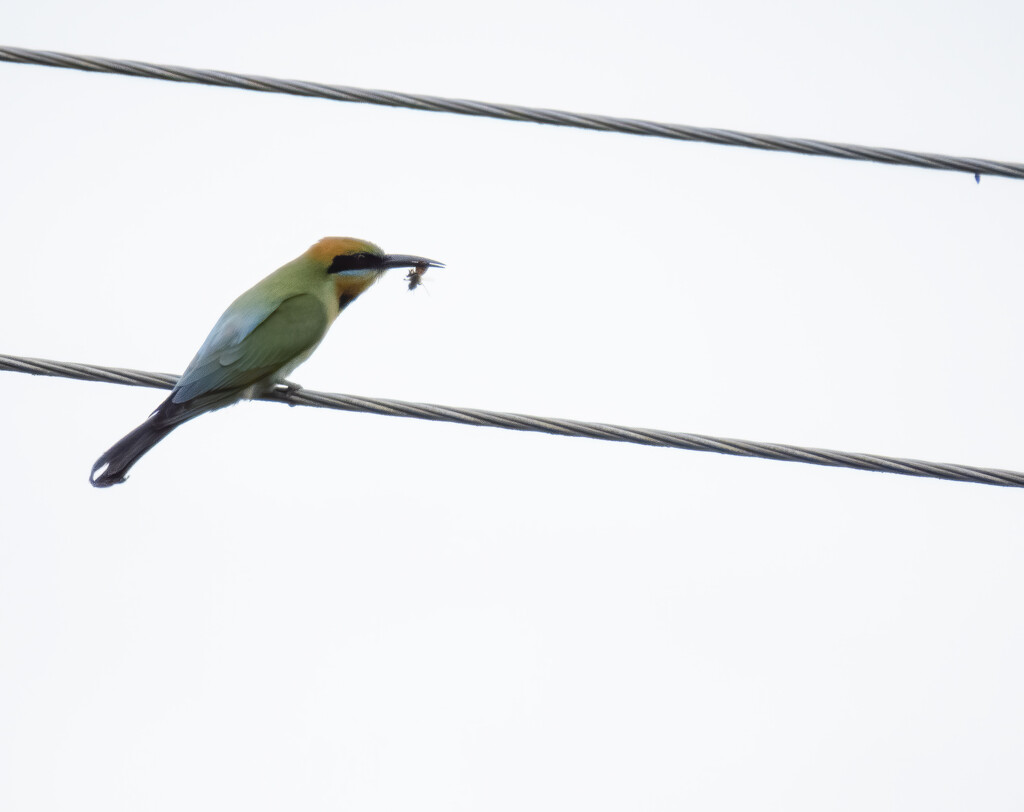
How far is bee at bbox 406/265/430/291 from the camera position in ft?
16.9

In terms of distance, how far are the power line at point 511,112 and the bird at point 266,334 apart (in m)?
1.33

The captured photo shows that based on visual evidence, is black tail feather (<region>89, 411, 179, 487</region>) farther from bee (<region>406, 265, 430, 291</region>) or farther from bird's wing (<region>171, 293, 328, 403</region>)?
bee (<region>406, 265, 430, 291</region>)

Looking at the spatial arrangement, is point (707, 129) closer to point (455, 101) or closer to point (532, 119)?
point (532, 119)

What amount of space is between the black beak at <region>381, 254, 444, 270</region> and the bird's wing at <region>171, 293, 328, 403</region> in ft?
1.30

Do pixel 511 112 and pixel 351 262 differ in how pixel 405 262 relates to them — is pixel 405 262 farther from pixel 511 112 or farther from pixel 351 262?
pixel 511 112

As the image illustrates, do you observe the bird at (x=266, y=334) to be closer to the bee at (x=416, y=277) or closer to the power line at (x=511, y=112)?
the bee at (x=416, y=277)

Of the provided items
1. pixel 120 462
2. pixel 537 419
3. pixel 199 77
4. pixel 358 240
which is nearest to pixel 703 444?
pixel 537 419

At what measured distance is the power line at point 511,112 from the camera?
3.02m

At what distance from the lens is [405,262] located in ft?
17.3

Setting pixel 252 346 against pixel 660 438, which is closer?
pixel 660 438

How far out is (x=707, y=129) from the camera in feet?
10.1

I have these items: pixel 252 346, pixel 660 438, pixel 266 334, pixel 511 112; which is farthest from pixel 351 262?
pixel 660 438

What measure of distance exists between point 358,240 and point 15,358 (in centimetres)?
263

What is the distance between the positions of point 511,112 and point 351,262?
7.90 feet
